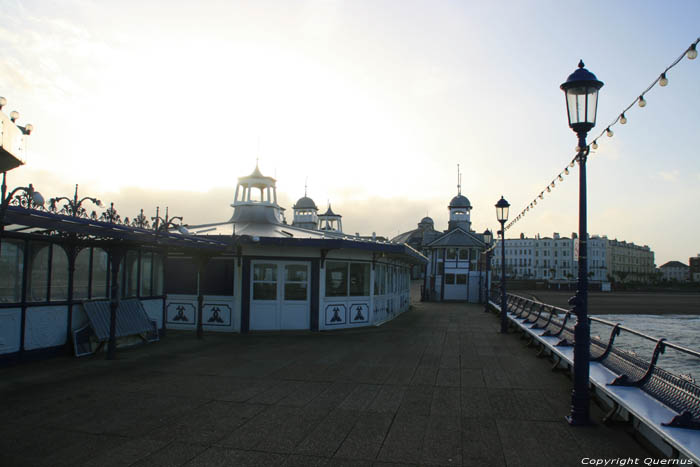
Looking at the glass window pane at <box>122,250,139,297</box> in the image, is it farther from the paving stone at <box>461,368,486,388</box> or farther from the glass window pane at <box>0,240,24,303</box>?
the paving stone at <box>461,368,486,388</box>

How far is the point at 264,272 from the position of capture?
1546 cm

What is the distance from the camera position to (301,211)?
4828 centimetres

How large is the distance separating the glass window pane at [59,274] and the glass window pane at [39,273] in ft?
0.50

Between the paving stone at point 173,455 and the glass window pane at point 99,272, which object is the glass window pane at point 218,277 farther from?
the paving stone at point 173,455

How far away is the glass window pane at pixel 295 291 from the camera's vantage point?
15594 mm

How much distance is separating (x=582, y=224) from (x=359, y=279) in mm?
10972

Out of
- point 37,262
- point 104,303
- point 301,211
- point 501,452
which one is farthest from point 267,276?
point 301,211

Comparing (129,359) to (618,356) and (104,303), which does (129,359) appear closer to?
(104,303)

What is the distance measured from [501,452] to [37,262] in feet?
31.3

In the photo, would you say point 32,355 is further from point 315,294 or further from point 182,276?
point 315,294

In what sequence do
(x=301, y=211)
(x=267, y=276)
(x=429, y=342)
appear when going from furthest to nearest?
(x=301, y=211) → (x=267, y=276) → (x=429, y=342)

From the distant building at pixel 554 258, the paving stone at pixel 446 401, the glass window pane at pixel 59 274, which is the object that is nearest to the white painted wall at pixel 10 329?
the glass window pane at pixel 59 274

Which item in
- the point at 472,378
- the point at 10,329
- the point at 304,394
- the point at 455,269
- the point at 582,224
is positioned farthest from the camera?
the point at 455,269

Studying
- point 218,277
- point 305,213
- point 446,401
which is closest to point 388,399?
point 446,401
